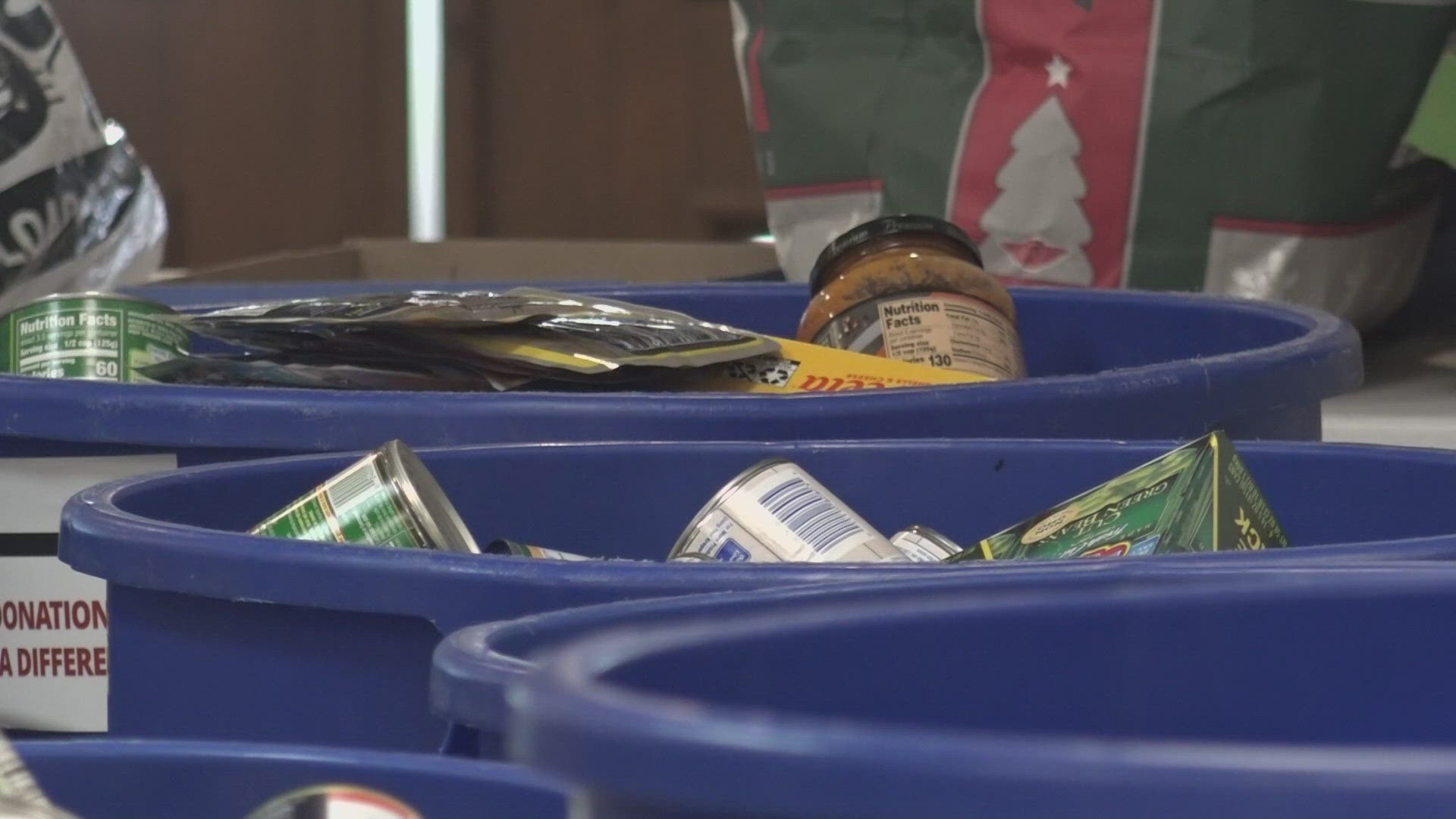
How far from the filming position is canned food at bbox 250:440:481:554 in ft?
1.71

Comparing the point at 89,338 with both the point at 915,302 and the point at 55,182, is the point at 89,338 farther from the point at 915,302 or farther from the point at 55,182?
the point at 55,182

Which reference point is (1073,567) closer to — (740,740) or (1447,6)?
(740,740)

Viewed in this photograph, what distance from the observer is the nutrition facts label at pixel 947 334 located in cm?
80

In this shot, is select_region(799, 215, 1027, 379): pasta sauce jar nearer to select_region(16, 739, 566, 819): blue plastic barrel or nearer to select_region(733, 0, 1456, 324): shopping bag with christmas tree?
select_region(733, 0, 1456, 324): shopping bag with christmas tree

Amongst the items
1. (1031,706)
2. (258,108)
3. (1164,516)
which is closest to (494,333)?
(1164,516)

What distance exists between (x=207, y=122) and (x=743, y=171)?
894 millimetres

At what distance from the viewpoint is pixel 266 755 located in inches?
16.0

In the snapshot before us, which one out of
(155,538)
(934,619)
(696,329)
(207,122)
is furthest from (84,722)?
(207,122)

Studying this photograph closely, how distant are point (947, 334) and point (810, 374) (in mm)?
70

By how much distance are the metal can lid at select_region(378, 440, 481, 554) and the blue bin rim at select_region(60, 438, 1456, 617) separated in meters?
0.06

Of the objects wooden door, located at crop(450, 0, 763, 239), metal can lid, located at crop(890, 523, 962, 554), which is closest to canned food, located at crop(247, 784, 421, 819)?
metal can lid, located at crop(890, 523, 962, 554)

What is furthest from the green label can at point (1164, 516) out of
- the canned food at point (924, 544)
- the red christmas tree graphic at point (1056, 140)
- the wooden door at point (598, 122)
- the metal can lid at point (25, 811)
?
the wooden door at point (598, 122)

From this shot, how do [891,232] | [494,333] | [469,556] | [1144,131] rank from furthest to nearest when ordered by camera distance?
[1144,131] → [891,232] → [494,333] → [469,556]

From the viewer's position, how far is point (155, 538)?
1.59 ft
